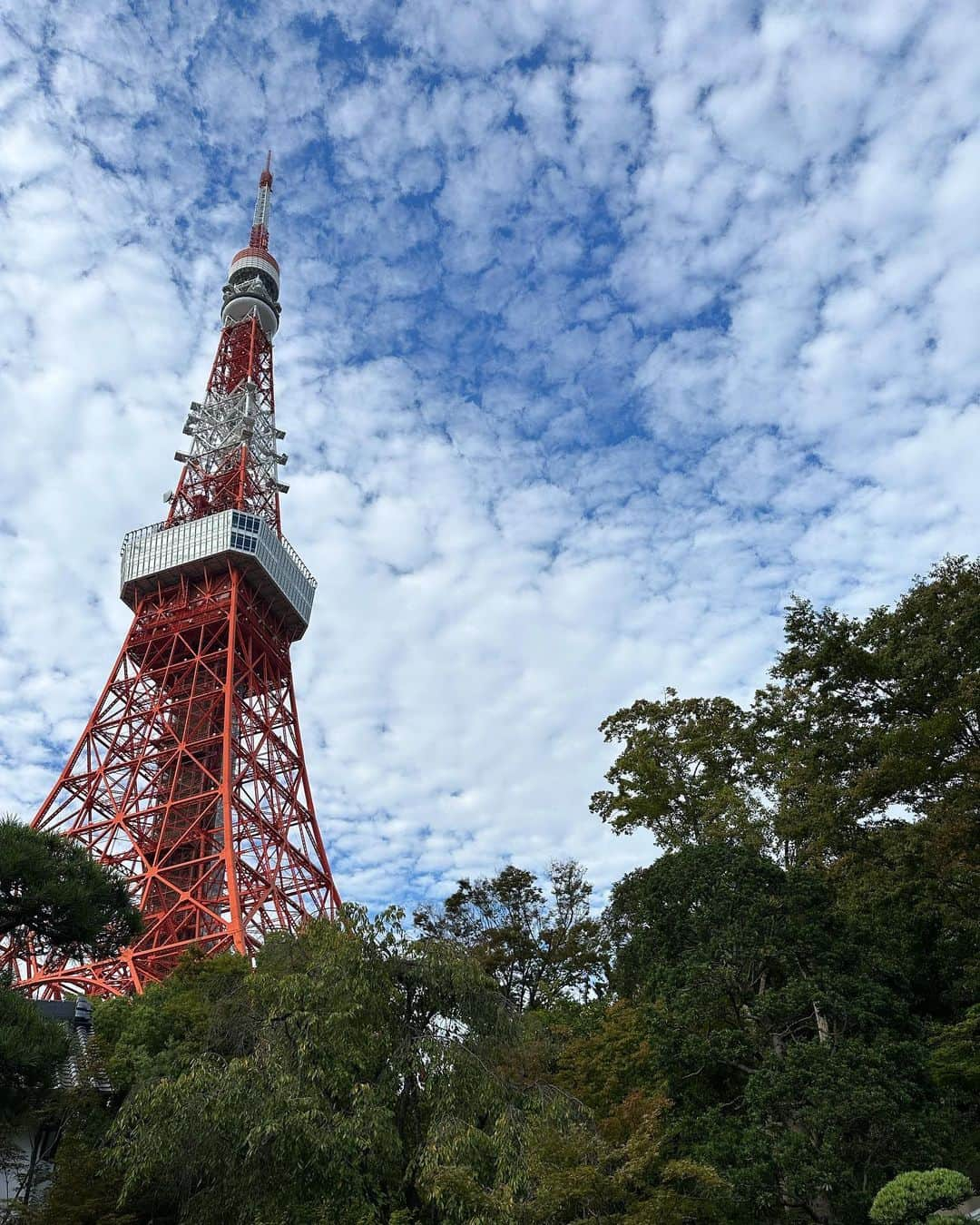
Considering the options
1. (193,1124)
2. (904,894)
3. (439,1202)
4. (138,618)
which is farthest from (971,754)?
(138,618)

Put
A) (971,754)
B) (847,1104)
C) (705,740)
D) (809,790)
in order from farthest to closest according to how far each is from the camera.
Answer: (705,740) → (809,790) → (971,754) → (847,1104)

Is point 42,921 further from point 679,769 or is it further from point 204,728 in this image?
point 204,728

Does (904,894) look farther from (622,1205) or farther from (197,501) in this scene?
(197,501)

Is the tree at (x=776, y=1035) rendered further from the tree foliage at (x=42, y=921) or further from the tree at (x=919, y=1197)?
the tree foliage at (x=42, y=921)

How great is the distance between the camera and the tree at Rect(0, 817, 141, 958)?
1044 cm

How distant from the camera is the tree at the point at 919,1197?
29.3ft

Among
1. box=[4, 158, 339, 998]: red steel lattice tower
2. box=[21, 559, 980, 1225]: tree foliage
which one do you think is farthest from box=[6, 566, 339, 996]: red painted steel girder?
box=[21, 559, 980, 1225]: tree foliage

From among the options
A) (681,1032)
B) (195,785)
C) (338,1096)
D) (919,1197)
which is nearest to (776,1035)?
(681,1032)

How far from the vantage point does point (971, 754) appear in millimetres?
12047

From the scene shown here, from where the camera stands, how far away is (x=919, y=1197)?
353 inches

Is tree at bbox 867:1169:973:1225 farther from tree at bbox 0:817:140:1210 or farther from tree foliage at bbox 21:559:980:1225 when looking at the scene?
tree at bbox 0:817:140:1210

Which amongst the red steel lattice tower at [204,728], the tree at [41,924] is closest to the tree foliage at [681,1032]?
the tree at [41,924]

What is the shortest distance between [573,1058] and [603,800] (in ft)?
24.3

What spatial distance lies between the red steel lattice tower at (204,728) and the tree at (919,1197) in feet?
56.8
